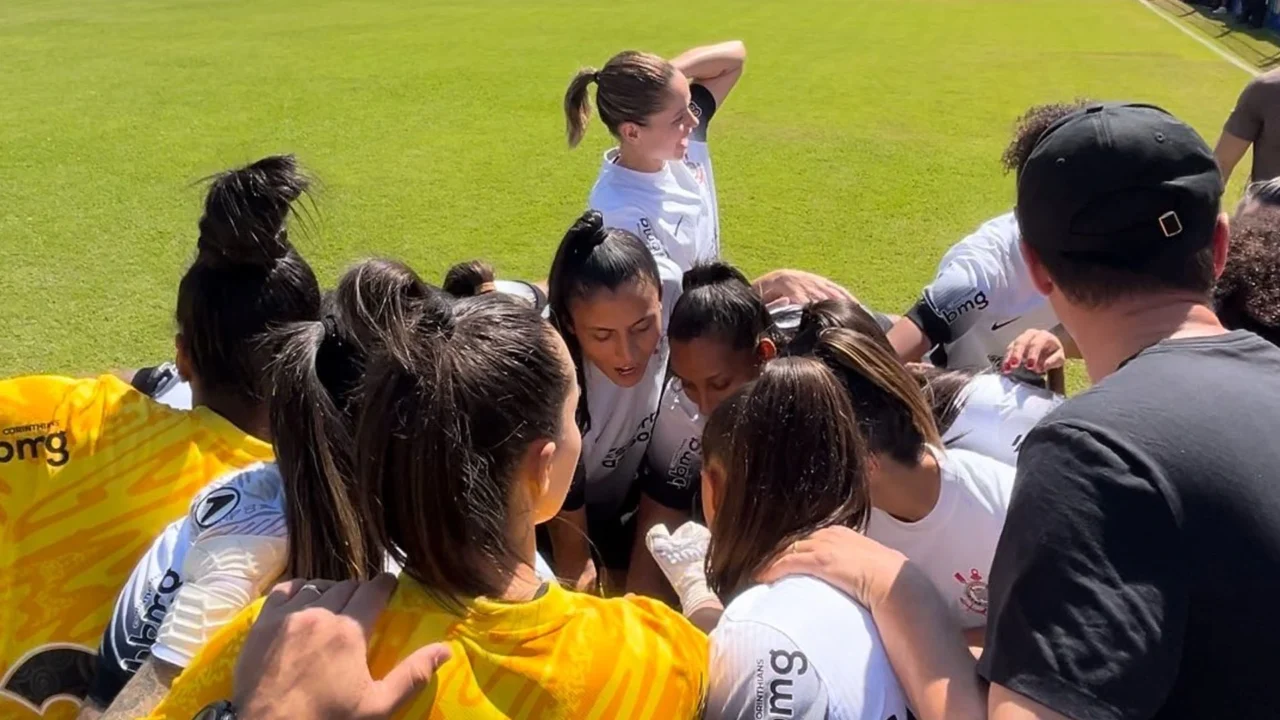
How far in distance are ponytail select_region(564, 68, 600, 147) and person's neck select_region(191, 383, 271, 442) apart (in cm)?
248

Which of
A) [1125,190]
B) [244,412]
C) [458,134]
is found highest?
[1125,190]

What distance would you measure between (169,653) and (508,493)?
66 cm

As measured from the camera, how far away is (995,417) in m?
2.78

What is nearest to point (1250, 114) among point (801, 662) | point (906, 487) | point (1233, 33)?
point (906, 487)

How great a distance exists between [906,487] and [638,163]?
219cm

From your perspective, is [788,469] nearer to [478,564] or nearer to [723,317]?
[478,564]

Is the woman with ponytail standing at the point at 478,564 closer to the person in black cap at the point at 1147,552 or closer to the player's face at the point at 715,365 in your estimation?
the person in black cap at the point at 1147,552

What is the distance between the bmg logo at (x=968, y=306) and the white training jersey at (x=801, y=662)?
2025 millimetres

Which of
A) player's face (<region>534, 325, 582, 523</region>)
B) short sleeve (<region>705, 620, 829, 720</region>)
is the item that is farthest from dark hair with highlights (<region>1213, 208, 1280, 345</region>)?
player's face (<region>534, 325, 582, 523</region>)

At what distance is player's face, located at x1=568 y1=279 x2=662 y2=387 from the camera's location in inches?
124

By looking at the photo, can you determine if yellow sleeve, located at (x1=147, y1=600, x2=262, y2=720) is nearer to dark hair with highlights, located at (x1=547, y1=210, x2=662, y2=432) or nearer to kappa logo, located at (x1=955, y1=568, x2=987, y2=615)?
kappa logo, located at (x1=955, y1=568, x2=987, y2=615)

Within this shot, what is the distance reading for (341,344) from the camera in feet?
5.71

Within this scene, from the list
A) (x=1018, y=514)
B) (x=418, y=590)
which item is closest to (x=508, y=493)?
(x=418, y=590)

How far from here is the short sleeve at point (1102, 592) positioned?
4.32 feet
